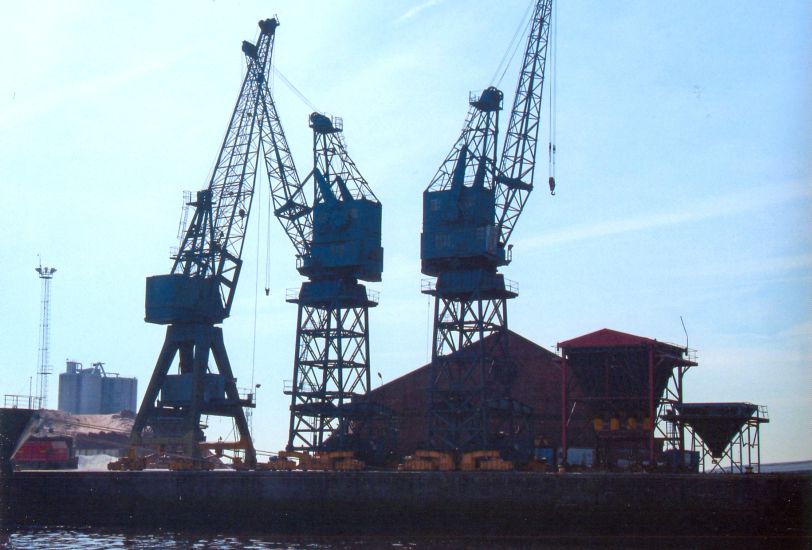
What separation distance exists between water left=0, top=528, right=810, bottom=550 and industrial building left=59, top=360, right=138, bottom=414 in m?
114

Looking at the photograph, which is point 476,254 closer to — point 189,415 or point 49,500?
point 189,415

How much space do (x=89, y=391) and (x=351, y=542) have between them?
126 meters

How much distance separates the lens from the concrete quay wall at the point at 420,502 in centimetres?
5012

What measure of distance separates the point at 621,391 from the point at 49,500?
37.7 meters

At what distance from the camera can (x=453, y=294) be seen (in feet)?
219

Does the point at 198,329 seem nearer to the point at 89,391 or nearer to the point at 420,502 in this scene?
the point at 420,502

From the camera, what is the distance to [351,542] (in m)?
50.2

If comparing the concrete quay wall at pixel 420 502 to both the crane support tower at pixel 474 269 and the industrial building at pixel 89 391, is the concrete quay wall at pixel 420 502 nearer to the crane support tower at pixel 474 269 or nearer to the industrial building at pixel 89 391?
the crane support tower at pixel 474 269

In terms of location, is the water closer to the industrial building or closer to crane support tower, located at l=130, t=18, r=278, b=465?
crane support tower, located at l=130, t=18, r=278, b=465

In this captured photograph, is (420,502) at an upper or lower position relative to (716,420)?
lower

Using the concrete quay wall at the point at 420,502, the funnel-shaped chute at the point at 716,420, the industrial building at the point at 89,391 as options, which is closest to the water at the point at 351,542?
the concrete quay wall at the point at 420,502

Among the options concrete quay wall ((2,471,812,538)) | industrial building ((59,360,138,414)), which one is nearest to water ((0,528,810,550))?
concrete quay wall ((2,471,812,538))

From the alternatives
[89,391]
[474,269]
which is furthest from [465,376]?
[89,391]

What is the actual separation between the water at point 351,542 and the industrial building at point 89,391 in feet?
373
